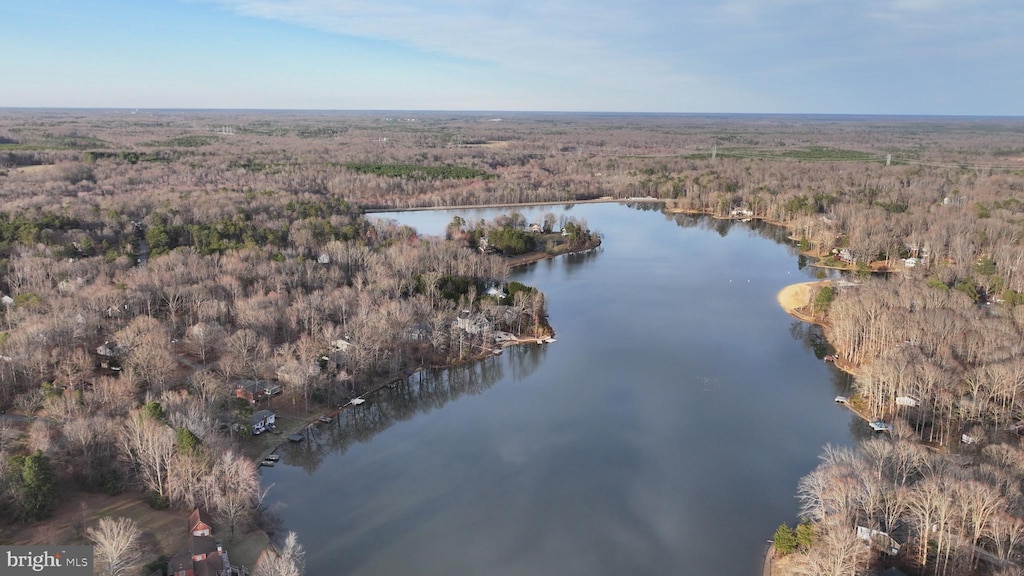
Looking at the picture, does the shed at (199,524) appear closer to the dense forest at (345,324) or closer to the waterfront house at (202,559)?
the waterfront house at (202,559)

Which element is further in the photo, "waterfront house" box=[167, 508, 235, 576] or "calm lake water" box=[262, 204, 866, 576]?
"calm lake water" box=[262, 204, 866, 576]

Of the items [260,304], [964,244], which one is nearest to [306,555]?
[260,304]

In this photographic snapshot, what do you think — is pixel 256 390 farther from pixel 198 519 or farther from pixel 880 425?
pixel 880 425

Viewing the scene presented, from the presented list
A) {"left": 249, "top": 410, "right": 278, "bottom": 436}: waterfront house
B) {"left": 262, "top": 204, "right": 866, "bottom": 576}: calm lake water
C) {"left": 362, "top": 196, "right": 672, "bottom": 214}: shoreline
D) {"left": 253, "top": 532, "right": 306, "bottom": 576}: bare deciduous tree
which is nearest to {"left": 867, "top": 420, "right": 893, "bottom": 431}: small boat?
{"left": 262, "top": 204, "right": 866, "bottom": 576}: calm lake water

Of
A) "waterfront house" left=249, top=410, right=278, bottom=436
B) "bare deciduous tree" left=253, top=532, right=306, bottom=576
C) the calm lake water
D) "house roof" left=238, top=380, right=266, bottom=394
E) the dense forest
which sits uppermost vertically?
the dense forest

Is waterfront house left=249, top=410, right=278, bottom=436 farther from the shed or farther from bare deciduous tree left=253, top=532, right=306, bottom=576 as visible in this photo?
bare deciduous tree left=253, top=532, right=306, bottom=576

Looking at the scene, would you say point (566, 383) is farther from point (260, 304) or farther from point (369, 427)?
point (260, 304)
